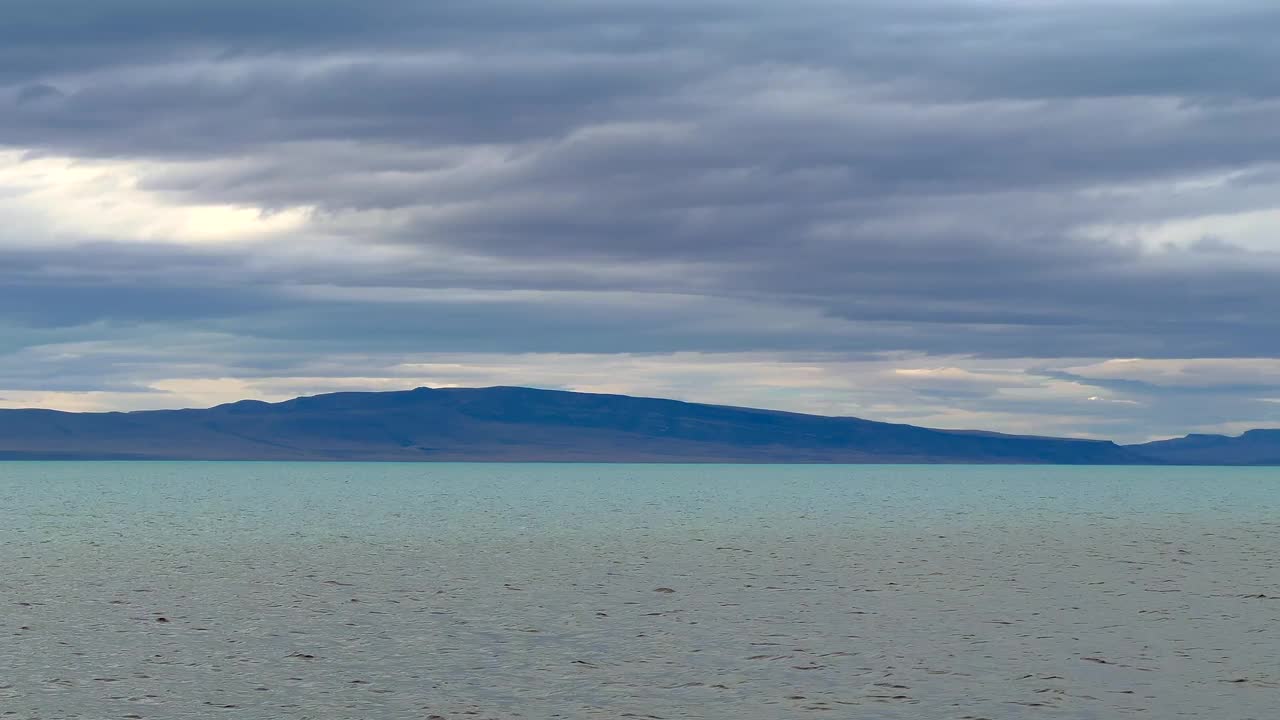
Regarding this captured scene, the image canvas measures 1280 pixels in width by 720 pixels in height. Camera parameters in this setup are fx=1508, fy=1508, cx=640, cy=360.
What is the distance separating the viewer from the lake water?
36.0 metres

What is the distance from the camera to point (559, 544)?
91750 mm

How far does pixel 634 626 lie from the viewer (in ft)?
161

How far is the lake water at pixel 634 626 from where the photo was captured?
3597 centimetres

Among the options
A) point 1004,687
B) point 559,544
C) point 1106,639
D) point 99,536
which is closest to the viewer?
point 1004,687

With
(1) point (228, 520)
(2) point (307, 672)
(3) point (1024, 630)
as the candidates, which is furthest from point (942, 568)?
(1) point (228, 520)

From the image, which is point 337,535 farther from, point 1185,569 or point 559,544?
point 1185,569

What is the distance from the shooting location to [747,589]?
61.9 meters

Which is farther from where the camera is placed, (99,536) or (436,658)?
(99,536)

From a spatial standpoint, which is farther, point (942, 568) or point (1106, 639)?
point (942, 568)

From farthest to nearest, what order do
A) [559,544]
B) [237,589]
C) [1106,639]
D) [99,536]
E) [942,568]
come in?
[99,536]
[559,544]
[942,568]
[237,589]
[1106,639]

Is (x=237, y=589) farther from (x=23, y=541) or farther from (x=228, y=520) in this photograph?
(x=228, y=520)

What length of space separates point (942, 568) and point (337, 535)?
45.1 metres

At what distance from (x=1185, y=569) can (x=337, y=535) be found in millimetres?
54747

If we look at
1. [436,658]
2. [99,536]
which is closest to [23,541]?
[99,536]
